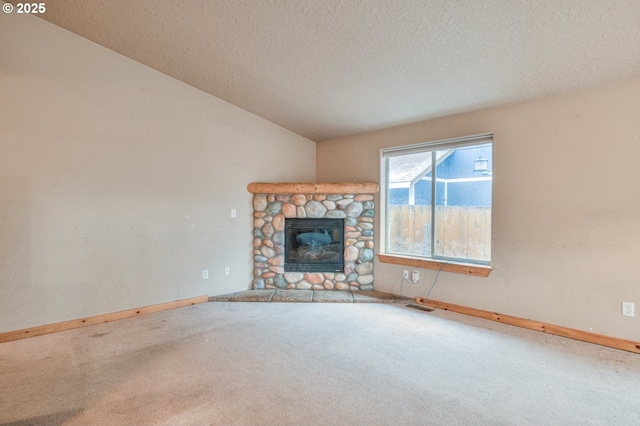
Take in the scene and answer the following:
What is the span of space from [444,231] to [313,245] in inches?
71.2

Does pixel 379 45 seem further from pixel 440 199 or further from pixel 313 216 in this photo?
pixel 313 216

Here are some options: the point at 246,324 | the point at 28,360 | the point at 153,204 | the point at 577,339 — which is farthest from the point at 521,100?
the point at 28,360

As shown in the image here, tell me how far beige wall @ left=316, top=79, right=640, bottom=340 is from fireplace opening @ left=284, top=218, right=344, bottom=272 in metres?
1.66

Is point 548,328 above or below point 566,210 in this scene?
below

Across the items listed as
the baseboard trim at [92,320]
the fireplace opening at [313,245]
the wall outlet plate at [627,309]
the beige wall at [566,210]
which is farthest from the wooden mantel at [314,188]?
the wall outlet plate at [627,309]

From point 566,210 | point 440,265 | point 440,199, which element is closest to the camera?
point 566,210

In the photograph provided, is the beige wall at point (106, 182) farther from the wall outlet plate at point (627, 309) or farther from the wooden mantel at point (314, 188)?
the wall outlet plate at point (627, 309)

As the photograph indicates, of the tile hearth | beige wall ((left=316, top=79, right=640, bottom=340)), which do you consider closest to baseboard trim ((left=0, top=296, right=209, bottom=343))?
the tile hearth

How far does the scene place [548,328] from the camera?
323cm

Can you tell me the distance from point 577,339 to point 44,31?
226 inches

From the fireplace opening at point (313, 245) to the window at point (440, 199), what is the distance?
71cm

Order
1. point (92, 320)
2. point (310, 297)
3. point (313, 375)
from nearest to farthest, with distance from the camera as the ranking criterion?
1. point (313, 375)
2. point (92, 320)
3. point (310, 297)

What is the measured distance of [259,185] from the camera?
477 centimetres

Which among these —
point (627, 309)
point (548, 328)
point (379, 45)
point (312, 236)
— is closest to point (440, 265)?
point (548, 328)
